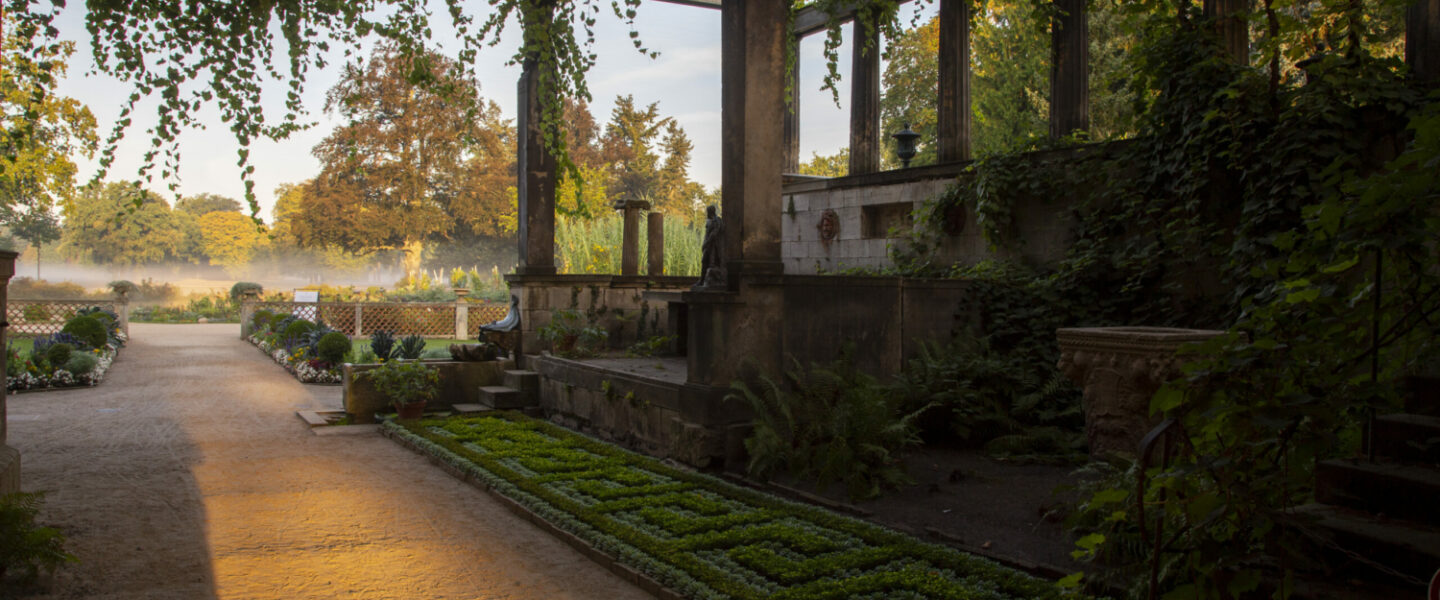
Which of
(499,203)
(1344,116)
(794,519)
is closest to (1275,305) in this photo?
(794,519)

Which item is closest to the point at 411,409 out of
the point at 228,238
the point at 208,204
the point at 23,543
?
the point at 23,543

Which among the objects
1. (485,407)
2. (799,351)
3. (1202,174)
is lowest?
(485,407)

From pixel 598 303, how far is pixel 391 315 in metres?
14.9

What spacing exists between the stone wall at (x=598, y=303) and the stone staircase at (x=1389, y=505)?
8.10 metres

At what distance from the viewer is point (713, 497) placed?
561 cm

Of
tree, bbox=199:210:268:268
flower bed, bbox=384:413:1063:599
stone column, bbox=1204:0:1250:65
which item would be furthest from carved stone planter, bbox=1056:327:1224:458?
tree, bbox=199:210:268:268

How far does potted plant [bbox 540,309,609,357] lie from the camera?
9.62 meters

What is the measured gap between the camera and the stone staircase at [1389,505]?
7.77 feet

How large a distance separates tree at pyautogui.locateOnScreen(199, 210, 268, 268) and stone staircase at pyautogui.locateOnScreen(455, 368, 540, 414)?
58.8 metres

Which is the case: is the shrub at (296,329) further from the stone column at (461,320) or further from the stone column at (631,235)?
the stone column at (631,235)

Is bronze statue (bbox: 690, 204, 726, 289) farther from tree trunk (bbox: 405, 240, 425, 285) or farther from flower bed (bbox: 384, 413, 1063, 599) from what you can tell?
tree trunk (bbox: 405, 240, 425, 285)

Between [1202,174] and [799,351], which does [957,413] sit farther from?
[1202,174]

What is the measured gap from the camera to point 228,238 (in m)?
62.3

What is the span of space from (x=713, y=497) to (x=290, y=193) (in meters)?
53.3
